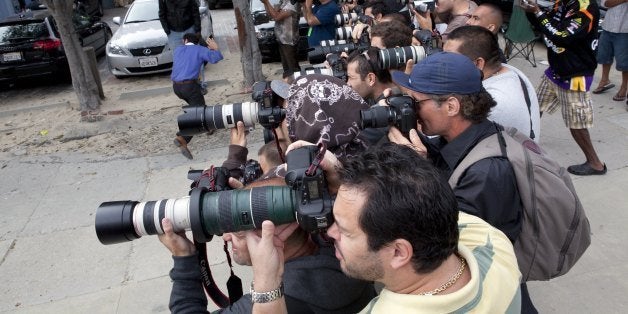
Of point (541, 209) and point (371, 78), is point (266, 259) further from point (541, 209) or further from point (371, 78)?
point (371, 78)

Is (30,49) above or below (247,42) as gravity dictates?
below

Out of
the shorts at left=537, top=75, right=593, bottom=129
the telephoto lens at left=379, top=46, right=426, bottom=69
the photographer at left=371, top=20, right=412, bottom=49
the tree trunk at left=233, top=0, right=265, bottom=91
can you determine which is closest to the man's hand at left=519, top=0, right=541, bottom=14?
the shorts at left=537, top=75, right=593, bottom=129

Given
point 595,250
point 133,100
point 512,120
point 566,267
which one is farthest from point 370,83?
point 133,100

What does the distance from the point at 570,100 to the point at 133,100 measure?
20.4ft

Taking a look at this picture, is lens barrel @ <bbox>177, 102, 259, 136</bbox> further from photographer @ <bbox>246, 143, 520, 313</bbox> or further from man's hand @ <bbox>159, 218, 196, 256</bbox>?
photographer @ <bbox>246, 143, 520, 313</bbox>

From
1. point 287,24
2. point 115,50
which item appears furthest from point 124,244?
point 115,50

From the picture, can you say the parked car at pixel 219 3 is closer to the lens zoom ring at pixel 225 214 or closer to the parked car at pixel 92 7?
the parked car at pixel 92 7

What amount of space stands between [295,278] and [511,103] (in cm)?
149

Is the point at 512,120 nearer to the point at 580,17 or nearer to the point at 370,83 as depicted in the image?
the point at 370,83

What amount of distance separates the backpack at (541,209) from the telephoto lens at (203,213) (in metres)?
0.72

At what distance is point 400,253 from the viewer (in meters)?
1.21

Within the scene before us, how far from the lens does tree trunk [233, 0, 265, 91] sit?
6859 mm

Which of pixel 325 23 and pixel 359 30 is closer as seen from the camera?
pixel 359 30

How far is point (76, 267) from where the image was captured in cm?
381
